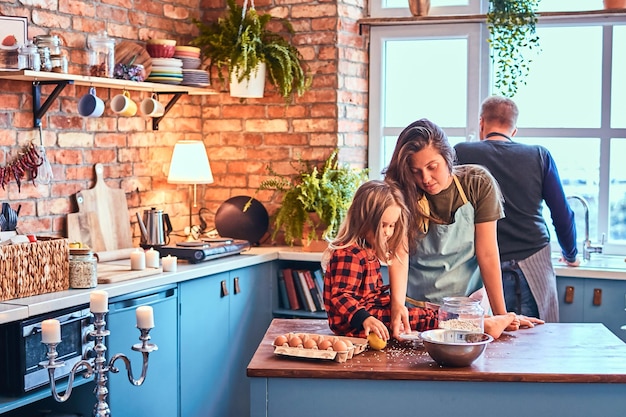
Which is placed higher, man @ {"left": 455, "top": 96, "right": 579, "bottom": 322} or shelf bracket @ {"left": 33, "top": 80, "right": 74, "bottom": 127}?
shelf bracket @ {"left": 33, "top": 80, "right": 74, "bottom": 127}

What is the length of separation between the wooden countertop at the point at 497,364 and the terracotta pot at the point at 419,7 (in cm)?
265

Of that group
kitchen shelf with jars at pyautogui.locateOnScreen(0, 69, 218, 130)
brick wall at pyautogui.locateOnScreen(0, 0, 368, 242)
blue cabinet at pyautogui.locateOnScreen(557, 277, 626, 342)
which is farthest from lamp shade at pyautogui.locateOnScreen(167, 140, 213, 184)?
blue cabinet at pyautogui.locateOnScreen(557, 277, 626, 342)

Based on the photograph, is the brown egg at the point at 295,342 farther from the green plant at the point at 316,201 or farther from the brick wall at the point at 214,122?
the green plant at the point at 316,201

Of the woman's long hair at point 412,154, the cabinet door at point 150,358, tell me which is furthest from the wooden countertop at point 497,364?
the cabinet door at point 150,358

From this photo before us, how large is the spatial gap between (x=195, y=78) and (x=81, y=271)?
1559mm

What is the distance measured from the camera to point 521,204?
4.05 meters

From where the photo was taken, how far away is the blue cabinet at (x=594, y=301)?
4320 mm

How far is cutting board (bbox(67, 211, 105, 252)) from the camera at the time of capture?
405 centimetres

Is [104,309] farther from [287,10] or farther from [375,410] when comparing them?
[287,10]

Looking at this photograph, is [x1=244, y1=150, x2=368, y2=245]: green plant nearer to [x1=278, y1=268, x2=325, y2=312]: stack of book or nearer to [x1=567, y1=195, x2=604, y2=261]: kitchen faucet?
[x1=278, y1=268, x2=325, y2=312]: stack of book

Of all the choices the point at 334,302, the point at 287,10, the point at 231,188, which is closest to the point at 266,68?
the point at 287,10

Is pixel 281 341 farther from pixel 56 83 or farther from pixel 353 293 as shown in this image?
pixel 56 83

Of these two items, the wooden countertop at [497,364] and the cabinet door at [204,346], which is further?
the cabinet door at [204,346]

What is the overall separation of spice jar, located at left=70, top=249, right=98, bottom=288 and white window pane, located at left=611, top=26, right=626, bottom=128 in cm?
299
